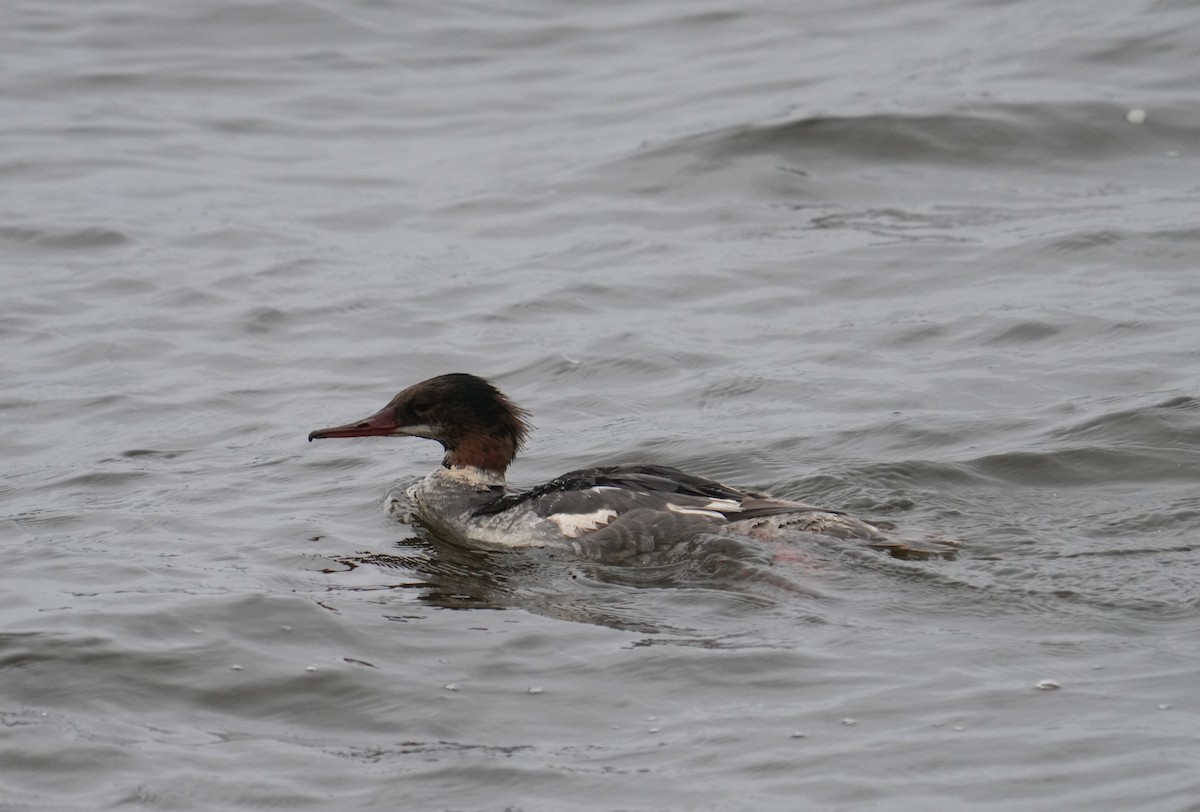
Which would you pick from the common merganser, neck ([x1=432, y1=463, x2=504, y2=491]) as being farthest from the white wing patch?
neck ([x1=432, y1=463, x2=504, y2=491])

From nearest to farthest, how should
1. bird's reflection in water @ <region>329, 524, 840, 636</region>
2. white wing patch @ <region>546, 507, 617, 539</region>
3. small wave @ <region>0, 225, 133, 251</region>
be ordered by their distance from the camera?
1. bird's reflection in water @ <region>329, 524, 840, 636</region>
2. white wing patch @ <region>546, 507, 617, 539</region>
3. small wave @ <region>0, 225, 133, 251</region>

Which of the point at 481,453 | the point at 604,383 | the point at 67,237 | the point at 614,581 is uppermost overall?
the point at 67,237

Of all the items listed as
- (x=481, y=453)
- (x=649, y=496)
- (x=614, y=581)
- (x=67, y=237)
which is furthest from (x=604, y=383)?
(x=67, y=237)

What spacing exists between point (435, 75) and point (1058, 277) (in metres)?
8.59

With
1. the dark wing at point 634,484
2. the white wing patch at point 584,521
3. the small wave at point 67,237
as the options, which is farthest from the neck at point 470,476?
the small wave at point 67,237

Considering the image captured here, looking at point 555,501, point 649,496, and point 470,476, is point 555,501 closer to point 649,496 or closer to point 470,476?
point 649,496

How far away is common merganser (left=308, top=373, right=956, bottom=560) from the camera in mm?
7840

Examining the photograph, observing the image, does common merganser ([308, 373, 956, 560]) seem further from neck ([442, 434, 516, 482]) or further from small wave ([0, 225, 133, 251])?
small wave ([0, 225, 133, 251])

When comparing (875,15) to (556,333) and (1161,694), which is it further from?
(1161,694)

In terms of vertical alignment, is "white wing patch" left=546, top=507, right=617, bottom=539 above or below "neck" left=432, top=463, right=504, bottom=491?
above

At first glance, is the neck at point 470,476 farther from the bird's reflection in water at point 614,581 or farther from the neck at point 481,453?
the bird's reflection in water at point 614,581

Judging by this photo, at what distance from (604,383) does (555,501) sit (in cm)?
273

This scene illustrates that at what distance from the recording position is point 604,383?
1079cm

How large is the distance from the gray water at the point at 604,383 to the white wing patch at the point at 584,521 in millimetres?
235
